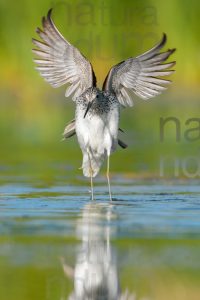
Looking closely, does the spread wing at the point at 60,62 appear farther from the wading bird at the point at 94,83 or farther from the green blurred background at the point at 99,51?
the green blurred background at the point at 99,51

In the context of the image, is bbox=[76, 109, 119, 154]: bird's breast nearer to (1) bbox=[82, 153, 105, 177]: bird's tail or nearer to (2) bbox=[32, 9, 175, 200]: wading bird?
(2) bbox=[32, 9, 175, 200]: wading bird

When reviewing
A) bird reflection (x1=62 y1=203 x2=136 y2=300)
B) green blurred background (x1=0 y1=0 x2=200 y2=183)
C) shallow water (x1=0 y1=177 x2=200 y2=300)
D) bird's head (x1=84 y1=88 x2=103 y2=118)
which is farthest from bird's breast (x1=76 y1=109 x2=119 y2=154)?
green blurred background (x1=0 y1=0 x2=200 y2=183)

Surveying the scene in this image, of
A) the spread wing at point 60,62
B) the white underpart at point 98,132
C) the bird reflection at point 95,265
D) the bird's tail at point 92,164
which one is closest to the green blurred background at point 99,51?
the spread wing at point 60,62

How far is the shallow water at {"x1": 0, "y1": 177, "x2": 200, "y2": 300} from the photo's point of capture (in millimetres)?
6785

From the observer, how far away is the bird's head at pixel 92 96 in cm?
1164

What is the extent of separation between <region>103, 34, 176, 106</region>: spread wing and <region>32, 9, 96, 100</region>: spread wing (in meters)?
0.26

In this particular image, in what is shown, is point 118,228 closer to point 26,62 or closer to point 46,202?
point 46,202

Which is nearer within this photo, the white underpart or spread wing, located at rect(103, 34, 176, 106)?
the white underpart

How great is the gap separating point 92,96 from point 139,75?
2.65 ft

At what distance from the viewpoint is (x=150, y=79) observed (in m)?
12.5

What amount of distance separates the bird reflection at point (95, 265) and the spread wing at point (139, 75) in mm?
2790

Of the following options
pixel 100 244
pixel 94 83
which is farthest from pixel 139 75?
pixel 100 244

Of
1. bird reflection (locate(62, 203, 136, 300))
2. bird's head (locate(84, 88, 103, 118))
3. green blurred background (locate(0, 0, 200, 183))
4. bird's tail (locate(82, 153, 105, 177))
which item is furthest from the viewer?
green blurred background (locate(0, 0, 200, 183))

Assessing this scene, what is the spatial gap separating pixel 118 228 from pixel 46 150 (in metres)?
8.74
